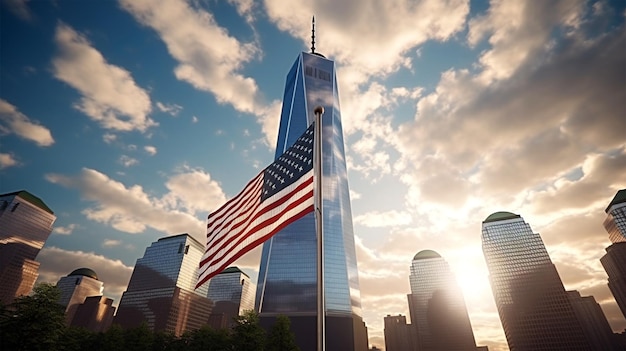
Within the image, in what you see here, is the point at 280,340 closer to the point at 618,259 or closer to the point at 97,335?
the point at 97,335

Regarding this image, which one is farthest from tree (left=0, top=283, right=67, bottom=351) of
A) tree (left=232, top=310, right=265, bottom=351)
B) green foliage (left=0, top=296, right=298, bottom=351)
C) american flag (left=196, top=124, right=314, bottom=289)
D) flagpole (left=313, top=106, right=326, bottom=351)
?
flagpole (left=313, top=106, right=326, bottom=351)

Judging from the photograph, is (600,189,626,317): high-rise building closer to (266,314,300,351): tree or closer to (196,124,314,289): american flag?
(266,314,300,351): tree

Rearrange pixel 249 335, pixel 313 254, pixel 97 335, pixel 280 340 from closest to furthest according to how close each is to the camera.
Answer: pixel 249 335, pixel 280 340, pixel 97 335, pixel 313 254

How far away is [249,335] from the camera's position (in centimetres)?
4869

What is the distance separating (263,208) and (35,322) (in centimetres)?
3267

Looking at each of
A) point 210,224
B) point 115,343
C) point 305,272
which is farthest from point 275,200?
point 305,272

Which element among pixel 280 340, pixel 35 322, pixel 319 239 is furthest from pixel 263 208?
pixel 280 340

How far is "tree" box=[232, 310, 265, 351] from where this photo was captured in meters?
48.4

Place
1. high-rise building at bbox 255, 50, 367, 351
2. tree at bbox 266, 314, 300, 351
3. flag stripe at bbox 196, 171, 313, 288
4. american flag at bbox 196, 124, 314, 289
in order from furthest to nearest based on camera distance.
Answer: high-rise building at bbox 255, 50, 367, 351 < tree at bbox 266, 314, 300, 351 < american flag at bbox 196, 124, 314, 289 < flag stripe at bbox 196, 171, 313, 288

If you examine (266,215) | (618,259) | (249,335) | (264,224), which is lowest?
(249,335)

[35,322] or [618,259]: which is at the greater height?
[618,259]

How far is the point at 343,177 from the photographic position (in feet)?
570

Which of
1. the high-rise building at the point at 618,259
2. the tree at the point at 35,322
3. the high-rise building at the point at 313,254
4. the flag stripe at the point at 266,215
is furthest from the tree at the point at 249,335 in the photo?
the high-rise building at the point at 618,259

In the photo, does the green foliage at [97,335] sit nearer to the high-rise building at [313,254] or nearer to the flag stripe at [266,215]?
the flag stripe at [266,215]
